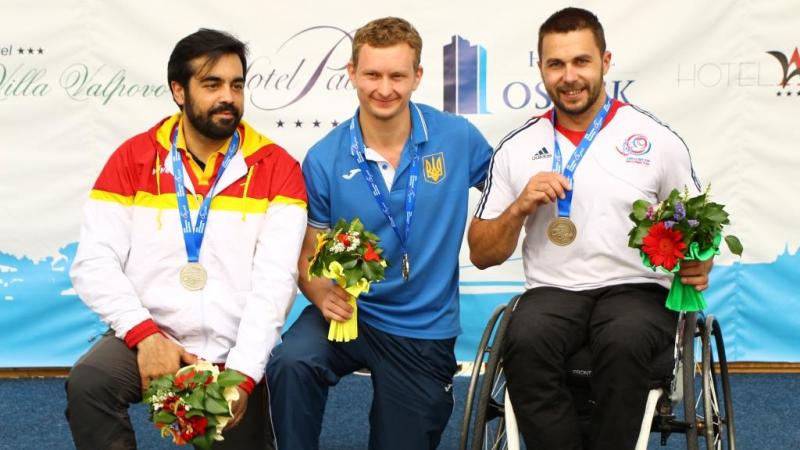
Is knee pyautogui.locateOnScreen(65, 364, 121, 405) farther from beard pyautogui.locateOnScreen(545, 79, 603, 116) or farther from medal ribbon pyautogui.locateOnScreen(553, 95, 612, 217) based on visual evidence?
beard pyautogui.locateOnScreen(545, 79, 603, 116)

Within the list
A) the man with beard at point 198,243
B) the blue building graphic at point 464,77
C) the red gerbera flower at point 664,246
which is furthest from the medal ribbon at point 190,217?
the blue building graphic at point 464,77

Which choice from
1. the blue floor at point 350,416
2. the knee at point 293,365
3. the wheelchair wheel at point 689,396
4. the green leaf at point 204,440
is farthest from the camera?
the blue floor at point 350,416

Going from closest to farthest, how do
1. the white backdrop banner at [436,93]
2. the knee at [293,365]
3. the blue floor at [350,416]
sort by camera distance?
the knee at [293,365] → the blue floor at [350,416] → the white backdrop banner at [436,93]

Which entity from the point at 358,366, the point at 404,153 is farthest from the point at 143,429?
the point at 404,153

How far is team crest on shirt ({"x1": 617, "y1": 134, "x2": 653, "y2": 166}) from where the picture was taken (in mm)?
4215

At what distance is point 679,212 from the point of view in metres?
3.87

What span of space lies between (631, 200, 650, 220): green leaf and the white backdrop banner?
93.0 inches

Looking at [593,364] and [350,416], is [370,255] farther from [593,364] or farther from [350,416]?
[350,416]

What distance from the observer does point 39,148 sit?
630 cm

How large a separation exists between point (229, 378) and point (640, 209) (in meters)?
1.52

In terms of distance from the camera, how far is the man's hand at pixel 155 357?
4043mm

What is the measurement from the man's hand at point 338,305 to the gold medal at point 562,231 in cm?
80

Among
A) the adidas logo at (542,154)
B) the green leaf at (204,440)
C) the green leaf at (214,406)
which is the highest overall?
the adidas logo at (542,154)

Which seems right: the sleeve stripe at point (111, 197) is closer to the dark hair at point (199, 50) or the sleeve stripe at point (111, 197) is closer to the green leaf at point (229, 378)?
the dark hair at point (199, 50)
